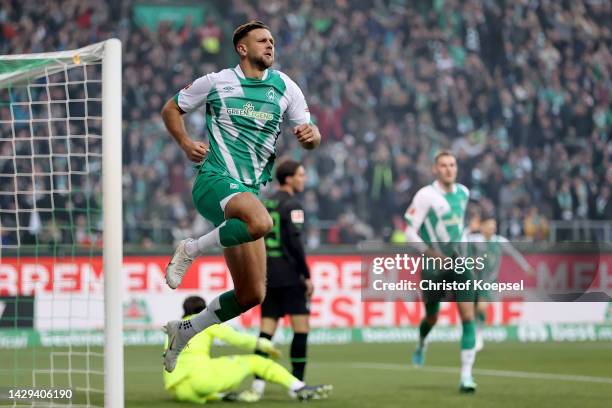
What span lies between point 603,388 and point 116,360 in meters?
5.55

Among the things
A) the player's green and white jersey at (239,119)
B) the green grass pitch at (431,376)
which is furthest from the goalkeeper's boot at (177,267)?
the green grass pitch at (431,376)

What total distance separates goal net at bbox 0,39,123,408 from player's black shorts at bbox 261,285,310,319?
173 centimetres

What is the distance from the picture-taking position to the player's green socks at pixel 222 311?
7520 mm

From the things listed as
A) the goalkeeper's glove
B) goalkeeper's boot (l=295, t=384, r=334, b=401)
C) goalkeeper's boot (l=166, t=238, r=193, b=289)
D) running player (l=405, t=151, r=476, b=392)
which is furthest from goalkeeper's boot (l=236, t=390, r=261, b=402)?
goalkeeper's boot (l=166, t=238, r=193, b=289)

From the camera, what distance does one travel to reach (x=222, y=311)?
7543 millimetres

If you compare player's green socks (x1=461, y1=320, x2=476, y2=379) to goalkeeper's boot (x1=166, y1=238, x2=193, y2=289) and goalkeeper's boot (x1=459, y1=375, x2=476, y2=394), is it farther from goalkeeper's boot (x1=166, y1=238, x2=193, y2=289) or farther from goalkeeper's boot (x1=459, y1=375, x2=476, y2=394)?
goalkeeper's boot (x1=166, y1=238, x2=193, y2=289)

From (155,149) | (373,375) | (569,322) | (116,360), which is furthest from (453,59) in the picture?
(116,360)

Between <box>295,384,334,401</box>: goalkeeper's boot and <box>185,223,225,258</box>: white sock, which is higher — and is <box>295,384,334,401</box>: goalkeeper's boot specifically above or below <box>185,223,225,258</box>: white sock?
below

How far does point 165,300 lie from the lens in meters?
17.0

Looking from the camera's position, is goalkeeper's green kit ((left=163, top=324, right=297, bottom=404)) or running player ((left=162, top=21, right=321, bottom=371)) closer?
running player ((left=162, top=21, right=321, bottom=371))

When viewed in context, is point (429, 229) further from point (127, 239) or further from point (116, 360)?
point (127, 239)

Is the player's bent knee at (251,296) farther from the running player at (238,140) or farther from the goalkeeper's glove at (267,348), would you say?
the goalkeeper's glove at (267,348)

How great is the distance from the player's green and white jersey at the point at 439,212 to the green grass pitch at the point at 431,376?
5.13 feet

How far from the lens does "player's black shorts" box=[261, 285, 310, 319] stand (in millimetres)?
10508
